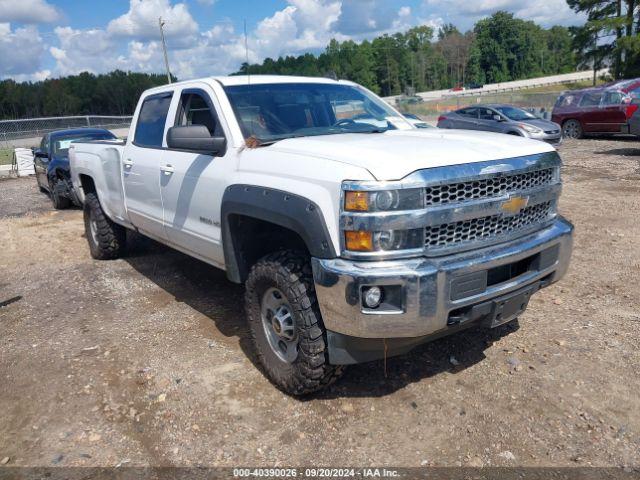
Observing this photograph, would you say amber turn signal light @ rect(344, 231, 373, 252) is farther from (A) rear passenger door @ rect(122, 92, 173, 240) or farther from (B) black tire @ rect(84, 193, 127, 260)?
(B) black tire @ rect(84, 193, 127, 260)

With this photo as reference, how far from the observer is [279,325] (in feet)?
11.1

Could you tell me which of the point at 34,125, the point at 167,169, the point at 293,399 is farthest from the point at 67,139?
the point at 34,125

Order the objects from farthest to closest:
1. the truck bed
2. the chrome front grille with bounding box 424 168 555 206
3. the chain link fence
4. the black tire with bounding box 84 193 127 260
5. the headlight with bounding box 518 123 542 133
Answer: the chain link fence → the headlight with bounding box 518 123 542 133 → the black tire with bounding box 84 193 127 260 → the truck bed → the chrome front grille with bounding box 424 168 555 206

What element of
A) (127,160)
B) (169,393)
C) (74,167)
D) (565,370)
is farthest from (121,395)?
(74,167)

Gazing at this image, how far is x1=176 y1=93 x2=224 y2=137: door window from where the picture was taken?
400 cm

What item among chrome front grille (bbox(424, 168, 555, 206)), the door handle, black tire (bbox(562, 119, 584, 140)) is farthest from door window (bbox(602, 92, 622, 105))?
the door handle

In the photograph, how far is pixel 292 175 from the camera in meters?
3.13

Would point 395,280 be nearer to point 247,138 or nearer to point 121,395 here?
point 247,138

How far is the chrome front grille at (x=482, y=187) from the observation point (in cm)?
283

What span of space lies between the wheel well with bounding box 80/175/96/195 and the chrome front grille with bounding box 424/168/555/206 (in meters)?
5.07

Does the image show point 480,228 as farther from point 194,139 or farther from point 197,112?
point 197,112

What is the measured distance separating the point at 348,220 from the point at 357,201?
4.3 inches

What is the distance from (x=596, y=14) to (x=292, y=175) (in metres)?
44.9

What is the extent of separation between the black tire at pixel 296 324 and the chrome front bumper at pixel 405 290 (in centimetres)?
17
